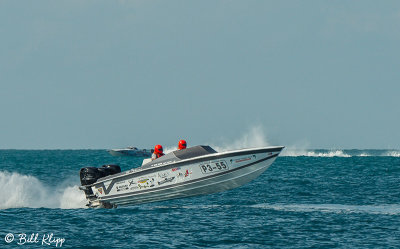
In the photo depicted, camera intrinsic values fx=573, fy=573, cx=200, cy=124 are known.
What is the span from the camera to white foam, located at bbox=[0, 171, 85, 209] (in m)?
22.5

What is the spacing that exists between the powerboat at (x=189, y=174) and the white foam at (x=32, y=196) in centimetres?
297

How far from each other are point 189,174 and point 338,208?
5.89 meters

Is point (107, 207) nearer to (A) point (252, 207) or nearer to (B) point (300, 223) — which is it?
(A) point (252, 207)

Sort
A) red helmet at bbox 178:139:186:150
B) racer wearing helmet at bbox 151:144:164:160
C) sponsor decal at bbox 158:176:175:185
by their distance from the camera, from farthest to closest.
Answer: racer wearing helmet at bbox 151:144:164:160 → red helmet at bbox 178:139:186:150 → sponsor decal at bbox 158:176:175:185

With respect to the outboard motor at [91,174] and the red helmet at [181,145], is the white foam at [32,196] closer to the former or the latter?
the outboard motor at [91,174]

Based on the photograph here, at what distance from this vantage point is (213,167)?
63.2ft

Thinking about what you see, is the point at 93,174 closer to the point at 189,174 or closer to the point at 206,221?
the point at 189,174

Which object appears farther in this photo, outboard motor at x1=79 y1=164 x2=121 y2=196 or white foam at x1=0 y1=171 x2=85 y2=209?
white foam at x1=0 y1=171 x2=85 y2=209

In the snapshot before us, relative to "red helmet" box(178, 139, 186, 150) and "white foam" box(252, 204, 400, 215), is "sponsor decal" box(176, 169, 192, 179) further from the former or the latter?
"white foam" box(252, 204, 400, 215)

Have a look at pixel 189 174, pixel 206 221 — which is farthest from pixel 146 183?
pixel 206 221

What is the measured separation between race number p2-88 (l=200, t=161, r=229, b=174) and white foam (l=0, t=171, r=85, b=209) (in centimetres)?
549

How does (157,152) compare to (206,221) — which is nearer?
(206,221)
